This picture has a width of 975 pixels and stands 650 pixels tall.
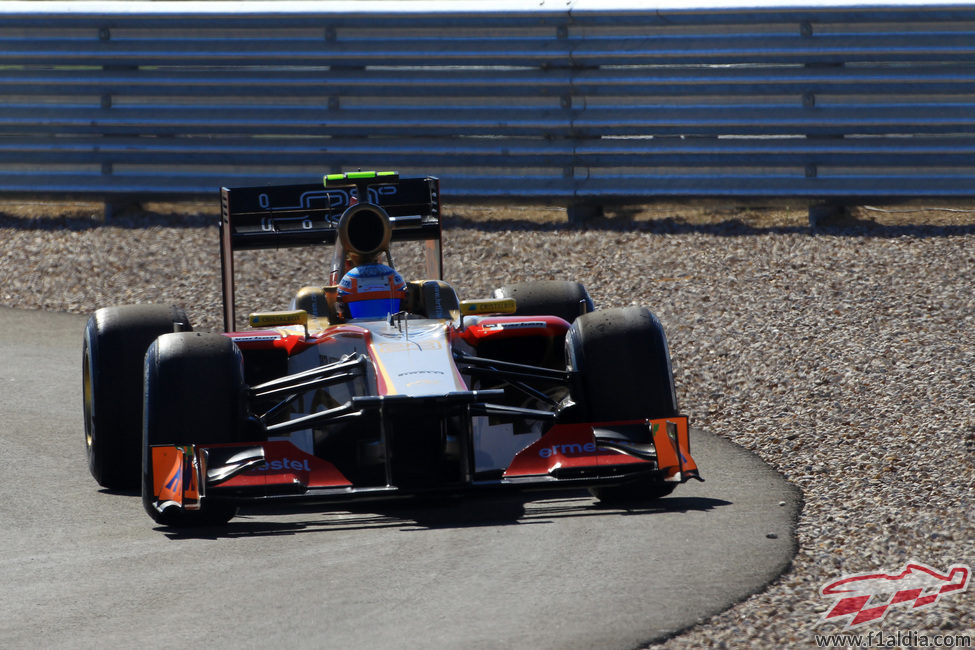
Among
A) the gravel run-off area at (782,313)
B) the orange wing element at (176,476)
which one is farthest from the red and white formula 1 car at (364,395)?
the gravel run-off area at (782,313)

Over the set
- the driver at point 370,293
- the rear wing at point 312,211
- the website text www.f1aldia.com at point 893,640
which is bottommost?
the website text www.f1aldia.com at point 893,640

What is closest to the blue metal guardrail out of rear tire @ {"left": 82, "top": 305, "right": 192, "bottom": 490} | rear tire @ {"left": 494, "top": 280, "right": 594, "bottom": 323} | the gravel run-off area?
the gravel run-off area

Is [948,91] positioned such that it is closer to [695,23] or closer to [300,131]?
[695,23]

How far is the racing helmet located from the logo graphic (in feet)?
11.0

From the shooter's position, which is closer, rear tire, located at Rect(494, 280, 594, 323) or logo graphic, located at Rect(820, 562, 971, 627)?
logo graphic, located at Rect(820, 562, 971, 627)

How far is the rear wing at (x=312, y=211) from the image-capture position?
877cm

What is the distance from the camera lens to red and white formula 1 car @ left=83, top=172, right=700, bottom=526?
655 centimetres

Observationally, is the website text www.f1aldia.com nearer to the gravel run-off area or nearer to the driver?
the gravel run-off area

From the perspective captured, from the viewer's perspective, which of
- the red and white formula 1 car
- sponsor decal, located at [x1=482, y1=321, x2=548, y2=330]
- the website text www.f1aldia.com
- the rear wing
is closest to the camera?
the website text www.f1aldia.com

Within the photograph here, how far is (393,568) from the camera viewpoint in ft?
19.4

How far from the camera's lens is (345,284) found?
27.0ft

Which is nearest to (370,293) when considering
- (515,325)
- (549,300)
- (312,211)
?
(515,325)

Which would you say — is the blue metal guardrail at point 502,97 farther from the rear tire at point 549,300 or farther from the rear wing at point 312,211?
the rear wing at point 312,211

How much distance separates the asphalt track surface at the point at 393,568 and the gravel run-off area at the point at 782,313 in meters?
0.29
